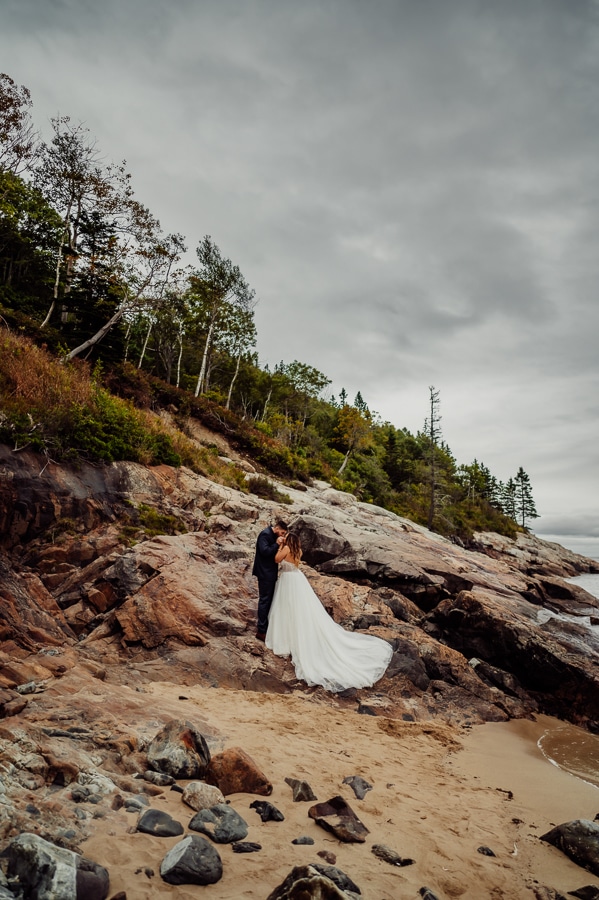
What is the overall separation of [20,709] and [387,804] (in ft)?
11.4

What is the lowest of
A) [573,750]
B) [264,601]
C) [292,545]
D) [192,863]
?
[573,750]

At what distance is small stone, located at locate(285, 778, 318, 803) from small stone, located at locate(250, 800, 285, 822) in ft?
1.04

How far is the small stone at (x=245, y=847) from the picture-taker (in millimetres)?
2779

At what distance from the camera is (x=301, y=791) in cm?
363

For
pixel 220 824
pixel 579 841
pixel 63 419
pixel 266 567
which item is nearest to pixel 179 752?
pixel 220 824

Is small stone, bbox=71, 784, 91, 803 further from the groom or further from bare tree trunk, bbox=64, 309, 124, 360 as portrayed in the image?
bare tree trunk, bbox=64, 309, 124, 360

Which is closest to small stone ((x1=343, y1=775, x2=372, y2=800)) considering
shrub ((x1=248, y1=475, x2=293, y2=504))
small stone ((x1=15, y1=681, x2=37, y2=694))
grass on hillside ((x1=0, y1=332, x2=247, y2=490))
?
small stone ((x1=15, y1=681, x2=37, y2=694))

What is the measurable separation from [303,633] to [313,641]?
227 millimetres

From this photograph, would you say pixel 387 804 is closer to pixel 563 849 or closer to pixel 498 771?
pixel 563 849

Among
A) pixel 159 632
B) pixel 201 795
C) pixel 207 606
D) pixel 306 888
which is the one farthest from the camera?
pixel 207 606

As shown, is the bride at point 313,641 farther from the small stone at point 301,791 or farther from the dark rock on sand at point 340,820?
the dark rock on sand at point 340,820

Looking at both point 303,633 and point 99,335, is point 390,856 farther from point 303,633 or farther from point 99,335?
point 99,335

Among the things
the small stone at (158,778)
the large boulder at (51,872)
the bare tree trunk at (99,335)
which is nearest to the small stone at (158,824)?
the small stone at (158,778)

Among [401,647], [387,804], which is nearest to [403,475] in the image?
[401,647]
